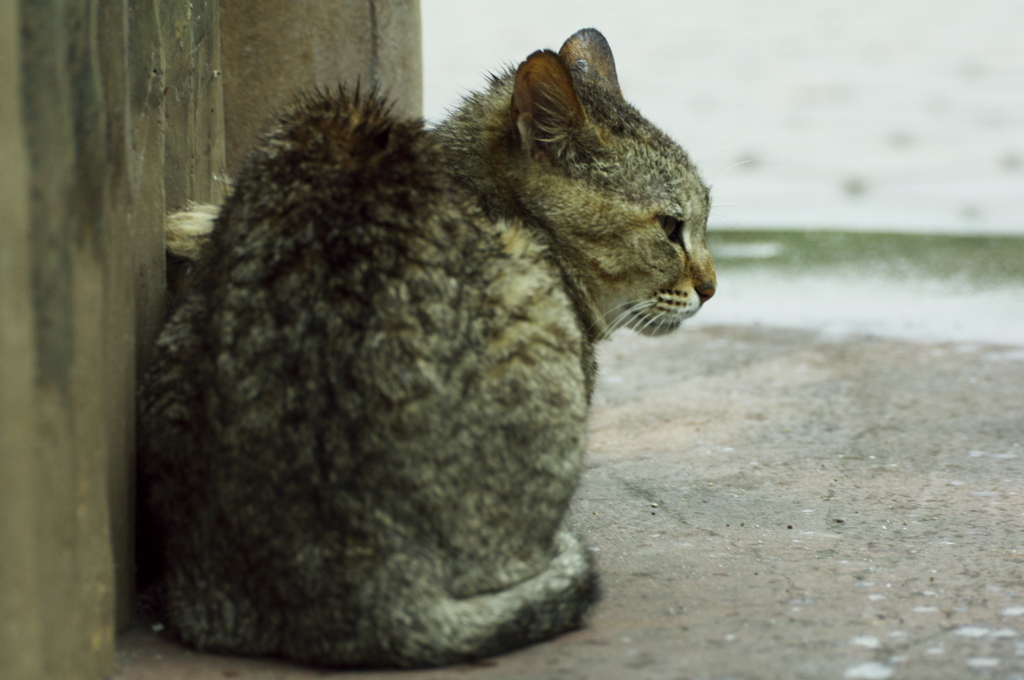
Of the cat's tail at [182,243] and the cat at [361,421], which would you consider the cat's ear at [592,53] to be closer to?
the cat at [361,421]

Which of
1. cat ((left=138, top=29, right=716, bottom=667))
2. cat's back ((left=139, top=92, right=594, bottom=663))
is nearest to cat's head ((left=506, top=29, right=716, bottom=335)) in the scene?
cat ((left=138, top=29, right=716, bottom=667))

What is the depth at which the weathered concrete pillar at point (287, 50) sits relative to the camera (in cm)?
445

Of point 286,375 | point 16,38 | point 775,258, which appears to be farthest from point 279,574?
point 775,258

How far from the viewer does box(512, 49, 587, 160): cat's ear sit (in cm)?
331

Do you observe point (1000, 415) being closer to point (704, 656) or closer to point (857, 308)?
point (857, 308)

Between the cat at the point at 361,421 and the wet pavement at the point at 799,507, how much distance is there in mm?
126

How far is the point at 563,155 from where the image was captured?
3.49 metres

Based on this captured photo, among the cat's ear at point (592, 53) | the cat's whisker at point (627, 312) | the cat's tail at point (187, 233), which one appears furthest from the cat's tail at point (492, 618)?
the cat's ear at point (592, 53)

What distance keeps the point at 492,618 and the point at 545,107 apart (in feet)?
5.12

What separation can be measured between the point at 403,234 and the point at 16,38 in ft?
2.97

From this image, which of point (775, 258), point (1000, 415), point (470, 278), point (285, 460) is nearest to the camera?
point (285, 460)

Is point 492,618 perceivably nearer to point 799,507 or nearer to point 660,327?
point 660,327

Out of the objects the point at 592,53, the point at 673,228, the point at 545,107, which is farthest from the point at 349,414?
the point at 592,53

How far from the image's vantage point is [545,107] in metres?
3.40
